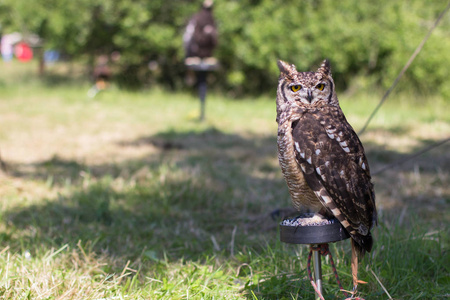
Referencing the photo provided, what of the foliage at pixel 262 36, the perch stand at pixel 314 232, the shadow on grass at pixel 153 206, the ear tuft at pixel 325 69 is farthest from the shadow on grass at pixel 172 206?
the foliage at pixel 262 36

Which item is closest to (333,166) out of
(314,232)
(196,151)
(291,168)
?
(291,168)

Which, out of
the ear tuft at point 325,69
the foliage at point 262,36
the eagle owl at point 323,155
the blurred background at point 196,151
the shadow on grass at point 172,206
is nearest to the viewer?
the eagle owl at point 323,155

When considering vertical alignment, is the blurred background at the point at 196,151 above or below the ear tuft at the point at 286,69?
below

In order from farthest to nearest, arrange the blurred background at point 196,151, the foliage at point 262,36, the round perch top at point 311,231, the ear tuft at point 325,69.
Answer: the foliage at point 262,36, the blurred background at point 196,151, the ear tuft at point 325,69, the round perch top at point 311,231

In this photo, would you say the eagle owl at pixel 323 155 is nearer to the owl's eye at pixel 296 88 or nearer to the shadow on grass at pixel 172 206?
the owl's eye at pixel 296 88

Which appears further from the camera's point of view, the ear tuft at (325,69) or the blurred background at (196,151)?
the blurred background at (196,151)

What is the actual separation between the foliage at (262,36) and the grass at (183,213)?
2.67 m

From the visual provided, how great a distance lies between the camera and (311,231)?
6.44ft

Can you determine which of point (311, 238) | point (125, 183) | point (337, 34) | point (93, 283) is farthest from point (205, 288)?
point (337, 34)

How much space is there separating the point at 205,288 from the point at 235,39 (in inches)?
395

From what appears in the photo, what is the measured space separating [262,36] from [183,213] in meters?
8.20

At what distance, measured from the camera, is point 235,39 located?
471 inches

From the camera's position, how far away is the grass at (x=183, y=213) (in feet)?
8.50

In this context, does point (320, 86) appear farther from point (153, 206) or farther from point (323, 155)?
point (153, 206)
